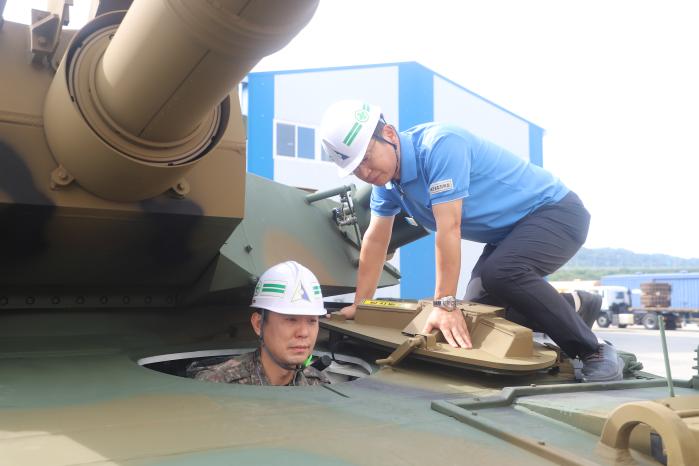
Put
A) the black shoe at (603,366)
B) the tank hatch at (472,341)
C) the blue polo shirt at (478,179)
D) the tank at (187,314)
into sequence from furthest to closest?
the blue polo shirt at (478,179)
the black shoe at (603,366)
the tank hatch at (472,341)
the tank at (187,314)

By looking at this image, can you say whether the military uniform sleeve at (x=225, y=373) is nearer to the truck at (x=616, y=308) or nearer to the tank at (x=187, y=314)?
the tank at (x=187, y=314)

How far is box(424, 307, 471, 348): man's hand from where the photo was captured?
9.69ft

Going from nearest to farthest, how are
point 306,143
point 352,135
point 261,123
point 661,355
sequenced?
point 352,135, point 661,355, point 261,123, point 306,143

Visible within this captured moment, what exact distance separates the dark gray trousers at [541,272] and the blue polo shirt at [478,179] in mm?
77

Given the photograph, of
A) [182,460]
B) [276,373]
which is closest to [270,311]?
[276,373]

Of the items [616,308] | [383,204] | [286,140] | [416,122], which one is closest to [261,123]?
[286,140]

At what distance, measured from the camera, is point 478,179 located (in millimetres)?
3541

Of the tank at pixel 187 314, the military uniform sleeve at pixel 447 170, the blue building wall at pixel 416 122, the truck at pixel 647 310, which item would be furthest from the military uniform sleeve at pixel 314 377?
the truck at pixel 647 310

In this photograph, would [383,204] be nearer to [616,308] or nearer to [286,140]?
[286,140]

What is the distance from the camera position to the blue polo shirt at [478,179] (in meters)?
3.38

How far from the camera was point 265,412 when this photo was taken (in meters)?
2.11

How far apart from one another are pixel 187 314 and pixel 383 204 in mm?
1238

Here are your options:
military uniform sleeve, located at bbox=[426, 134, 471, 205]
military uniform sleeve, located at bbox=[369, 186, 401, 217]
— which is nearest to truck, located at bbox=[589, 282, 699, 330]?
military uniform sleeve, located at bbox=[369, 186, 401, 217]

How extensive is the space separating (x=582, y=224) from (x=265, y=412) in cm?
208
